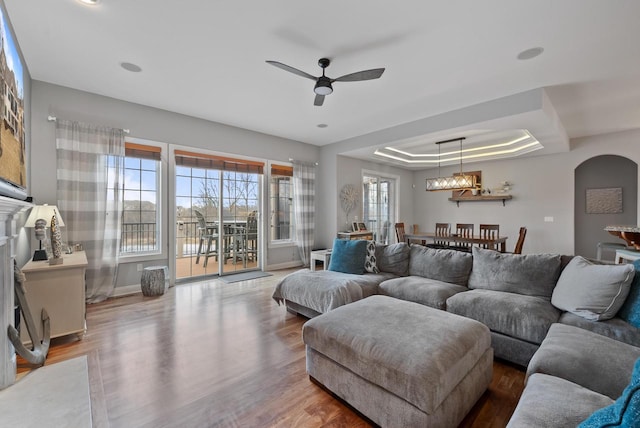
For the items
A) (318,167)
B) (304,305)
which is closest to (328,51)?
(304,305)

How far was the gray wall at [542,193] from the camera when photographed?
18.3 ft

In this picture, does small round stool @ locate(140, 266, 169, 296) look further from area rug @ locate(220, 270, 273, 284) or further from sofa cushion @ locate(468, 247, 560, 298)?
sofa cushion @ locate(468, 247, 560, 298)

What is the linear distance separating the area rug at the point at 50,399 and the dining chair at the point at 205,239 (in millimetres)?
2957

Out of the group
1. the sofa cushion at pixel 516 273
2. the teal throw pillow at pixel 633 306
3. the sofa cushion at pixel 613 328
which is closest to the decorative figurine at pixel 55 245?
the sofa cushion at pixel 516 273

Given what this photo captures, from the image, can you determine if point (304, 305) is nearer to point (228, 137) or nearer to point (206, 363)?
point (206, 363)

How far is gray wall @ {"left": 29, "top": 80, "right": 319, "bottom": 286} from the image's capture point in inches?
137

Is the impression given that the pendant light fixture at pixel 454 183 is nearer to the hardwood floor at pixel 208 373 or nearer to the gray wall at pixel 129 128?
the gray wall at pixel 129 128

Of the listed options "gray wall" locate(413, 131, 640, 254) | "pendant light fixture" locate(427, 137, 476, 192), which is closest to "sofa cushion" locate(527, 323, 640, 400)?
"pendant light fixture" locate(427, 137, 476, 192)

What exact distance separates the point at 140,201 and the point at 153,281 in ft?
4.15

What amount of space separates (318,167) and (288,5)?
4492mm

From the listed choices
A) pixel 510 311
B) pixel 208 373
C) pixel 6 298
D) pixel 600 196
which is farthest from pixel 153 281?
pixel 600 196

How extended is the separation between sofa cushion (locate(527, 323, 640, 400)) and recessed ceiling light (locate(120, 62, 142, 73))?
436 cm

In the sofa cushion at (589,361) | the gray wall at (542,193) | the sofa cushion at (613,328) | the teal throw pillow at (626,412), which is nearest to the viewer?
the teal throw pillow at (626,412)

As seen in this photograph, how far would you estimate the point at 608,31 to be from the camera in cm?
244
